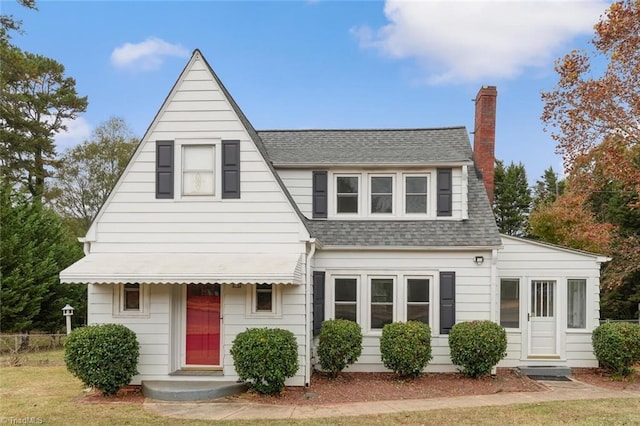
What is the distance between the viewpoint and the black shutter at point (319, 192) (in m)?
14.6

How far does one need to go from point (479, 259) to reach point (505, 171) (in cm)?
4395

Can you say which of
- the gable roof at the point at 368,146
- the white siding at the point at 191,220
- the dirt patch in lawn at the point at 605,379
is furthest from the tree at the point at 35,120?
the dirt patch in lawn at the point at 605,379

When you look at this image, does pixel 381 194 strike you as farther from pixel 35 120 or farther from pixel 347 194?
pixel 35 120

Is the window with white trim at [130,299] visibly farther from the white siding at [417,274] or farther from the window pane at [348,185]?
the window pane at [348,185]

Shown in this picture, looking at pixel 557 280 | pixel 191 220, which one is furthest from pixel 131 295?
pixel 557 280

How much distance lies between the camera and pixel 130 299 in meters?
11.9

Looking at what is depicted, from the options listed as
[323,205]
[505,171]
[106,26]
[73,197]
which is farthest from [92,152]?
[505,171]

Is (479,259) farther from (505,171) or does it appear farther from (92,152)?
(505,171)

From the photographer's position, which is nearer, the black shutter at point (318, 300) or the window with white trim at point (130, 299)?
the window with white trim at point (130, 299)

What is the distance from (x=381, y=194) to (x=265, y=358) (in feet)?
20.8

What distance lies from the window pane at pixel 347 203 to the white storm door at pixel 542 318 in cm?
571

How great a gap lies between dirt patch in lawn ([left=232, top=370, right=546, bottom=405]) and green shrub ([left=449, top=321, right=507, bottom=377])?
41 centimetres

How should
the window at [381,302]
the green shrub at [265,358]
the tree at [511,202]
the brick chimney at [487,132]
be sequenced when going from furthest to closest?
the tree at [511,202]
the brick chimney at [487,132]
the window at [381,302]
the green shrub at [265,358]

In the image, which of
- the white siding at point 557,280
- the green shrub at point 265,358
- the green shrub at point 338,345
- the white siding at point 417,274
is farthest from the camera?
the white siding at point 557,280
